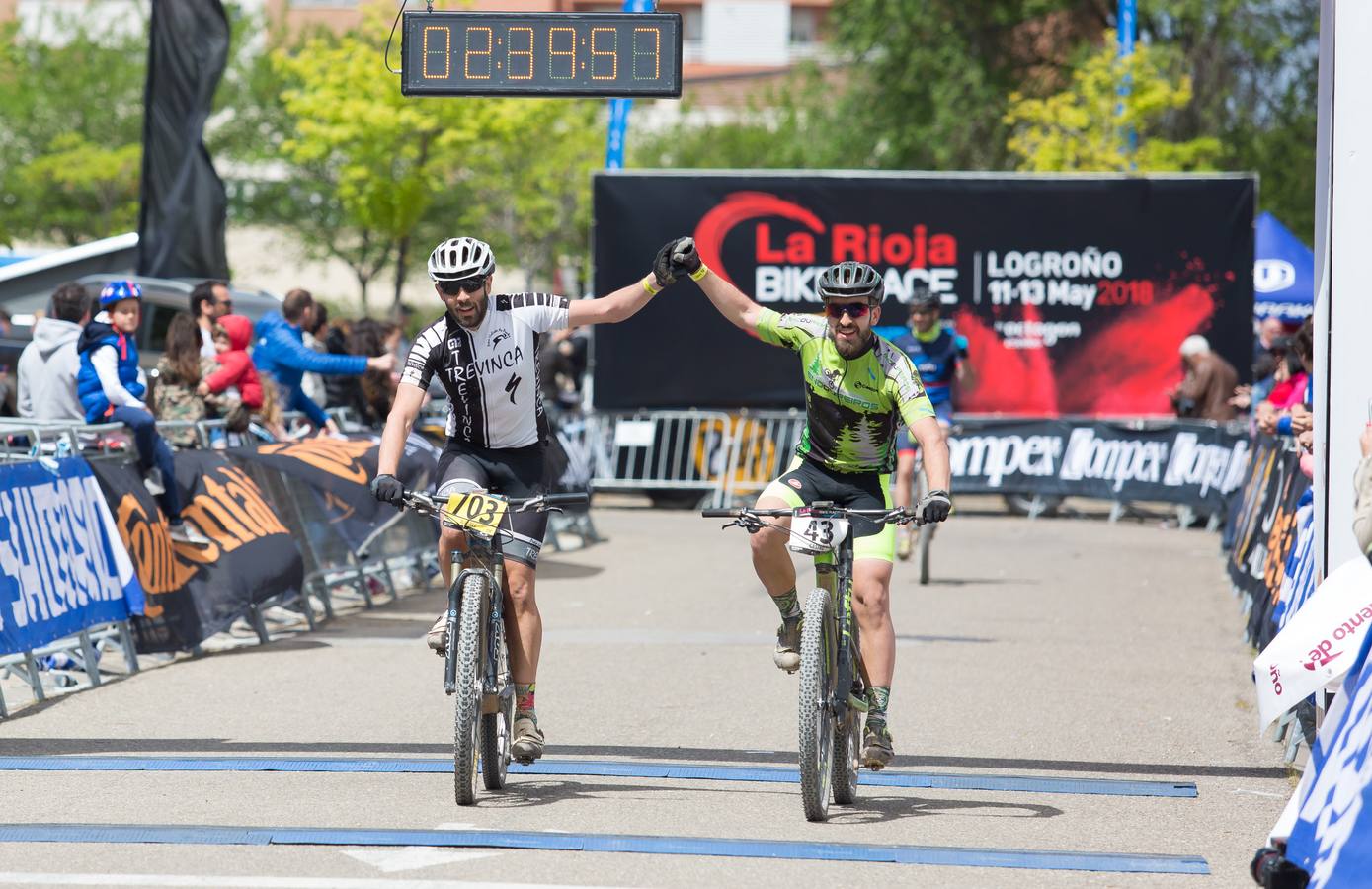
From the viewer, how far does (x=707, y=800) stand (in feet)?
24.0

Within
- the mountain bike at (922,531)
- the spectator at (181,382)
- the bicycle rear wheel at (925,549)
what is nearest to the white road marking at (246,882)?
the spectator at (181,382)

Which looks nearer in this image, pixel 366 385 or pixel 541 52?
pixel 541 52

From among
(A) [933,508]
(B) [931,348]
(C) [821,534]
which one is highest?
(B) [931,348]

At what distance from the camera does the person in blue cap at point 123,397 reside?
1102 centimetres

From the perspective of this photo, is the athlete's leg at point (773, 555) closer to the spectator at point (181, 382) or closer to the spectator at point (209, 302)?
the spectator at point (181, 382)

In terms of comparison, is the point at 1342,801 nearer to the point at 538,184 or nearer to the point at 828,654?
the point at 828,654

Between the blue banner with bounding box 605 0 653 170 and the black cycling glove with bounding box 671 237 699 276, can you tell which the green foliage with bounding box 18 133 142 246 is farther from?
the black cycling glove with bounding box 671 237 699 276

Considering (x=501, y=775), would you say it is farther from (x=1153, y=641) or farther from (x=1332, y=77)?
(x=1153, y=641)

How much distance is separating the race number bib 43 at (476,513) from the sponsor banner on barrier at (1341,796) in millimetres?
3007

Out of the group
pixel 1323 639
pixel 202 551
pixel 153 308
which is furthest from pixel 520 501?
pixel 153 308

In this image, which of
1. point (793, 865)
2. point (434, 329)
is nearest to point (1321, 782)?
point (793, 865)

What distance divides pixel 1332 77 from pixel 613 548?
35.5 feet

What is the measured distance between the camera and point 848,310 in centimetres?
746

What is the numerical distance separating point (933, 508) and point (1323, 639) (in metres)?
1.62
